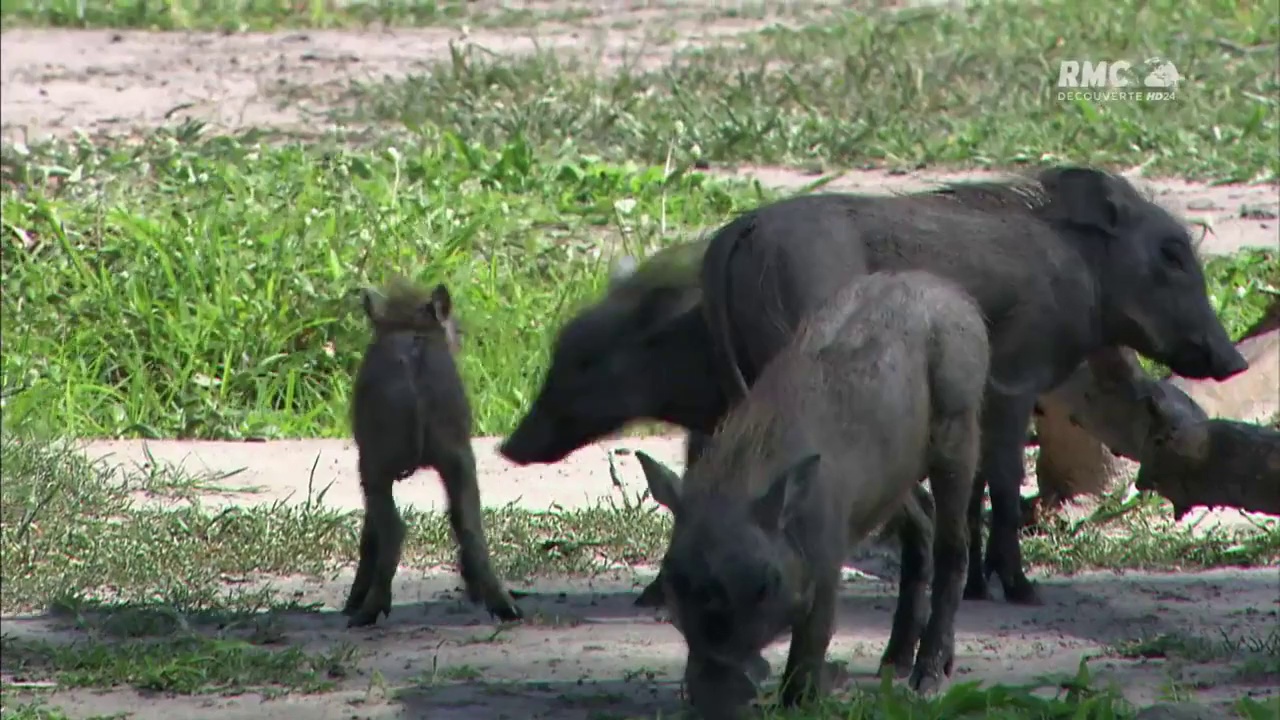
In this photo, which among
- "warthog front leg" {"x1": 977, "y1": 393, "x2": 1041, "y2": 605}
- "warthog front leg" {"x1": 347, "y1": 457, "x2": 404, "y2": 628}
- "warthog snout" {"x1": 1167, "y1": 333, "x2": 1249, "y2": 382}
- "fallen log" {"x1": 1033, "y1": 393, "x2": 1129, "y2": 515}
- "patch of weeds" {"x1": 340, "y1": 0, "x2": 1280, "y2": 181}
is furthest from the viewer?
"patch of weeds" {"x1": 340, "y1": 0, "x2": 1280, "y2": 181}

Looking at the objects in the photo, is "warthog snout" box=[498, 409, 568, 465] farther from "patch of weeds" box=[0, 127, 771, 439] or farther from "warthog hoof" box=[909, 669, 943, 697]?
"warthog hoof" box=[909, 669, 943, 697]

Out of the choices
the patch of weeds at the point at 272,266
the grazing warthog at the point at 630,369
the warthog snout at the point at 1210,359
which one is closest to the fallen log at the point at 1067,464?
the warthog snout at the point at 1210,359

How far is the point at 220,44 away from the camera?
1416cm

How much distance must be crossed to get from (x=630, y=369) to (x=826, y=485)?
6.24 ft

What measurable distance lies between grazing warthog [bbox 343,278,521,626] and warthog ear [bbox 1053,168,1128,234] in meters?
1.84

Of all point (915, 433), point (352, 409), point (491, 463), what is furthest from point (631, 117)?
point (915, 433)

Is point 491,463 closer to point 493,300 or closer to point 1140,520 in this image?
point 493,300

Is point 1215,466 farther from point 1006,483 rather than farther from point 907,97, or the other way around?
point 907,97

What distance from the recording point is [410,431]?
551 cm

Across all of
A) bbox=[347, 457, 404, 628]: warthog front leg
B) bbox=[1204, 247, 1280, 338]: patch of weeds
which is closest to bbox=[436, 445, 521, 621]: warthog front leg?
bbox=[347, 457, 404, 628]: warthog front leg

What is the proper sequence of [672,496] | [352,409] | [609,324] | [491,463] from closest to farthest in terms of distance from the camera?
[672,496]
[352,409]
[609,324]
[491,463]

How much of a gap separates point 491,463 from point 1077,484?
2.06 m

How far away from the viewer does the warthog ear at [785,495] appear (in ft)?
12.9

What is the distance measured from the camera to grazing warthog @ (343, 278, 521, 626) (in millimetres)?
5496
